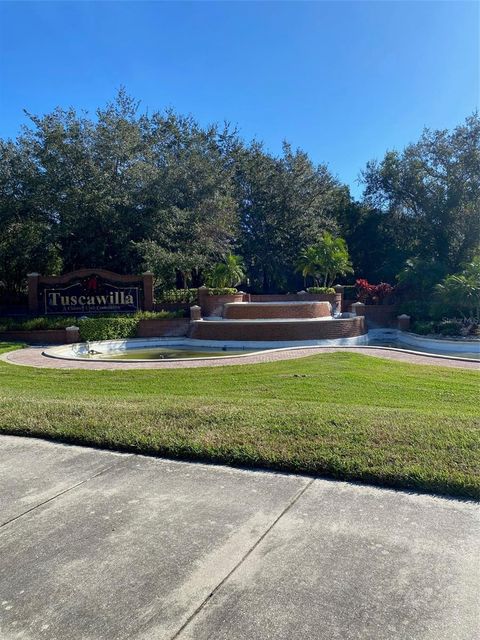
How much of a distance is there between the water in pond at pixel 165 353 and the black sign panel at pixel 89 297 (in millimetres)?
3523

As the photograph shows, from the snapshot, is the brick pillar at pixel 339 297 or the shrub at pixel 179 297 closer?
the shrub at pixel 179 297

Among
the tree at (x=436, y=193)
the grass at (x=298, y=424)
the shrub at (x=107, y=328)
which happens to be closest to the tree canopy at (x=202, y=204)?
the tree at (x=436, y=193)

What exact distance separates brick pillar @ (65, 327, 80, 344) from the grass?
8860mm

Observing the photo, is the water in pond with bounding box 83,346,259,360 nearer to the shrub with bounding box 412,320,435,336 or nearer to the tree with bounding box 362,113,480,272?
the shrub with bounding box 412,320,435,336

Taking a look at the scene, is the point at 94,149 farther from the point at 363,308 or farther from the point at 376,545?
the point at 376,545

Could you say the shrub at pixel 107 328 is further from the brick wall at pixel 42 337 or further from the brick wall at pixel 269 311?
the brick wall at pixel 269 311

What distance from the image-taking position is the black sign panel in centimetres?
2003

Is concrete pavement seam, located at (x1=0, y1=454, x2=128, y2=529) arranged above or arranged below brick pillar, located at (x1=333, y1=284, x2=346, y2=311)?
below

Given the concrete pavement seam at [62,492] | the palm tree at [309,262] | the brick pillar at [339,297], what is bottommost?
the concrete pavement seam at [62,492]

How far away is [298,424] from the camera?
490cm

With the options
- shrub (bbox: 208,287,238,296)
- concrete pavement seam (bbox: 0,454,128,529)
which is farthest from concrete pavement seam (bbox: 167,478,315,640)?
shrub (bbox: 208,287,238,296)

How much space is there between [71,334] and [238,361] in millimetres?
8153

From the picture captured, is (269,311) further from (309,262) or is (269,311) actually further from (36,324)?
(36,324)

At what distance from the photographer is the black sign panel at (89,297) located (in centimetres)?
2003
